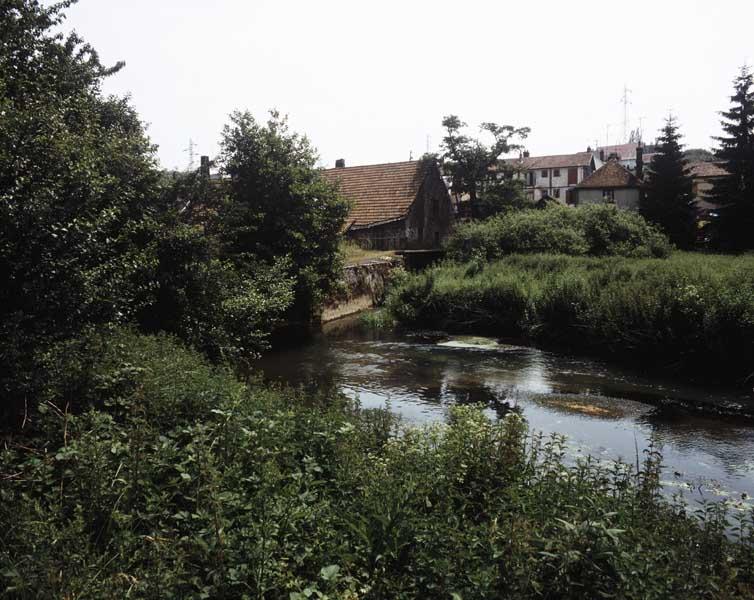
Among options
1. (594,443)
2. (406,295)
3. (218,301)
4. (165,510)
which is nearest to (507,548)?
(165,510)

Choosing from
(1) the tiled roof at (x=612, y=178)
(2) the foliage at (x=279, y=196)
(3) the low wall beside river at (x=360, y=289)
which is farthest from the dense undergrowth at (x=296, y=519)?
(1) the tiled roof at (x=612, y=178)

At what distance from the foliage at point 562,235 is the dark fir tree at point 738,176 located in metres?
10.2

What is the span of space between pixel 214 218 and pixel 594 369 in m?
10.5

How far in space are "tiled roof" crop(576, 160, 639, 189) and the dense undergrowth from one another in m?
57.1

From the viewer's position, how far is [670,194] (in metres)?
42.4

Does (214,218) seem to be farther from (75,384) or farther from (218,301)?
(75,384)

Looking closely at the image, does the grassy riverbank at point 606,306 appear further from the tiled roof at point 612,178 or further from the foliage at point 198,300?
the tiled roof at point 612,178

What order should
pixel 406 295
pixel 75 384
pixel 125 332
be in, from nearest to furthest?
pixel 75 384 → pixel 125 332 → pixel 406 295

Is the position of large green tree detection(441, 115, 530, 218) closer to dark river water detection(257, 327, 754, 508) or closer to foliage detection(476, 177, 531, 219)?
foliage detection(476, 177, 531, 219)

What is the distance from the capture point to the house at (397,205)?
3356cm

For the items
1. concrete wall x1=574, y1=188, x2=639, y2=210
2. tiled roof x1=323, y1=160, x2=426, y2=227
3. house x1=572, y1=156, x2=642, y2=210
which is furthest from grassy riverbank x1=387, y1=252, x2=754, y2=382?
house x1=572, y1=156, x2=642, y2=210

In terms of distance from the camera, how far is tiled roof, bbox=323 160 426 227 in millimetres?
33969

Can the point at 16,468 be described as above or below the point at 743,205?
below

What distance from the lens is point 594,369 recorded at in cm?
1597
